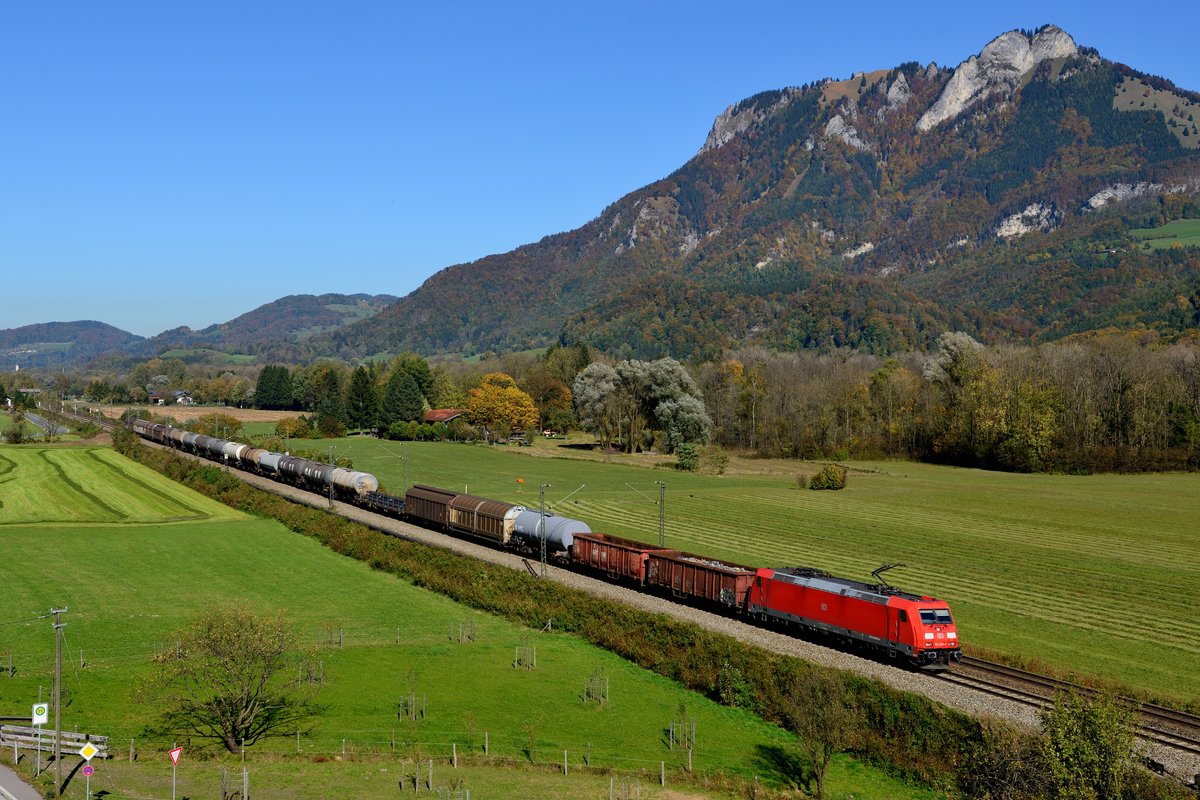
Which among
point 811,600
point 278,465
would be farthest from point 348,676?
point 278,465

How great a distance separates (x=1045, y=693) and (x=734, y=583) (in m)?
16.1

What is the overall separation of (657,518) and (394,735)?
52141 millimetres

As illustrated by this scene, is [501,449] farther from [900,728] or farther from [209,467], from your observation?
[900,728]

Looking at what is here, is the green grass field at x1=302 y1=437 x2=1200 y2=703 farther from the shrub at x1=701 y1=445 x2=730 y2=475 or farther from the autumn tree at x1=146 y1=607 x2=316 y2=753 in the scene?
the autumn tree at x1=146 y1=607 x2=316 y2=753

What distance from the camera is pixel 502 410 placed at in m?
164

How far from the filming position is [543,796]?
1216 inches

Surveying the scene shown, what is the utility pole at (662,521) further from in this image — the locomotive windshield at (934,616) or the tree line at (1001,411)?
the tree line at (1001,411)

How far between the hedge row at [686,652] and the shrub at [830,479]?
5613 cm

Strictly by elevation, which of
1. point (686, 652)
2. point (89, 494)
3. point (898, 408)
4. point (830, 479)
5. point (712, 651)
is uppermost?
point (898, 408)

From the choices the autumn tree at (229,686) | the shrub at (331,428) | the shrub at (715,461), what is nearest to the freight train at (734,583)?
the autumn tree at (229,686)

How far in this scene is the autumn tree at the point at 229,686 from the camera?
35531mm

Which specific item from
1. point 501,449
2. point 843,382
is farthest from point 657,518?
point 843,382

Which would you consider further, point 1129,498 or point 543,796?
point 1129,498

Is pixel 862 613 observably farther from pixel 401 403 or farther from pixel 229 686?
pixel 401 403
